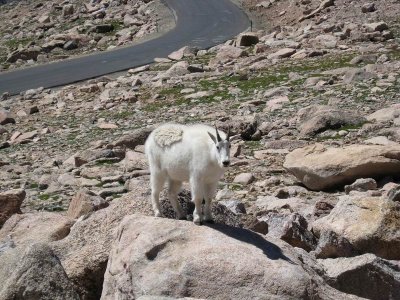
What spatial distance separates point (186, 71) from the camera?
122 ft

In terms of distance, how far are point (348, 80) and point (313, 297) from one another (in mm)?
19970

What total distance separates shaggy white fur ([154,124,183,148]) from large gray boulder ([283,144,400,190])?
637 centimetres

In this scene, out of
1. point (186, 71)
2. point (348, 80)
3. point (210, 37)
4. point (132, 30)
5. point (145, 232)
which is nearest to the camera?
point (145, 232)

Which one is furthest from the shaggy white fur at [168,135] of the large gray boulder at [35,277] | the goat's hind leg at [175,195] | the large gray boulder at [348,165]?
the large gray boulder at [348,165]

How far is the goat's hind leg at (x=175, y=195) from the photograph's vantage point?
10727 millimetres

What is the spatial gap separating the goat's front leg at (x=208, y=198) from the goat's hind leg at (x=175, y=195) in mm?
712

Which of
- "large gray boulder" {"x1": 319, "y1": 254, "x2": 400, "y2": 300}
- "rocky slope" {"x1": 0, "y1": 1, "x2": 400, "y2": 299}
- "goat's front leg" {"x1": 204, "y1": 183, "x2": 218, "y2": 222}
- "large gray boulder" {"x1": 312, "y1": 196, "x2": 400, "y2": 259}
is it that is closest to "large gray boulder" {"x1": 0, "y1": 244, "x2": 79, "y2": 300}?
"rocky slope" {"x1": 0, "y1": 1, "x2": 400, "y2": 299}

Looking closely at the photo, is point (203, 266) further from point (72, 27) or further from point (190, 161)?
point (72, 27)

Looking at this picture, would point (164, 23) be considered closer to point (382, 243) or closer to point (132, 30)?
point (132, 30)

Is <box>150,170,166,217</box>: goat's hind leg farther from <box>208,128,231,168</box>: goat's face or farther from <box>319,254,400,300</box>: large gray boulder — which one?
<box>319,254,400,300</box>: large gray boulder

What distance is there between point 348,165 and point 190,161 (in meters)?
6.87

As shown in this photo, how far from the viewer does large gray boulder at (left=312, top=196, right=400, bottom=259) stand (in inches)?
437

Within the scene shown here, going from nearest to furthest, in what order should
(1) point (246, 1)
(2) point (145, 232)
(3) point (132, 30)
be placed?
1. (2) point (145, 232)
2. (3) point (132, 30)
3. (1) point (246, 1)

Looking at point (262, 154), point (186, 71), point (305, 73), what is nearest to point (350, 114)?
point (262, 154)
